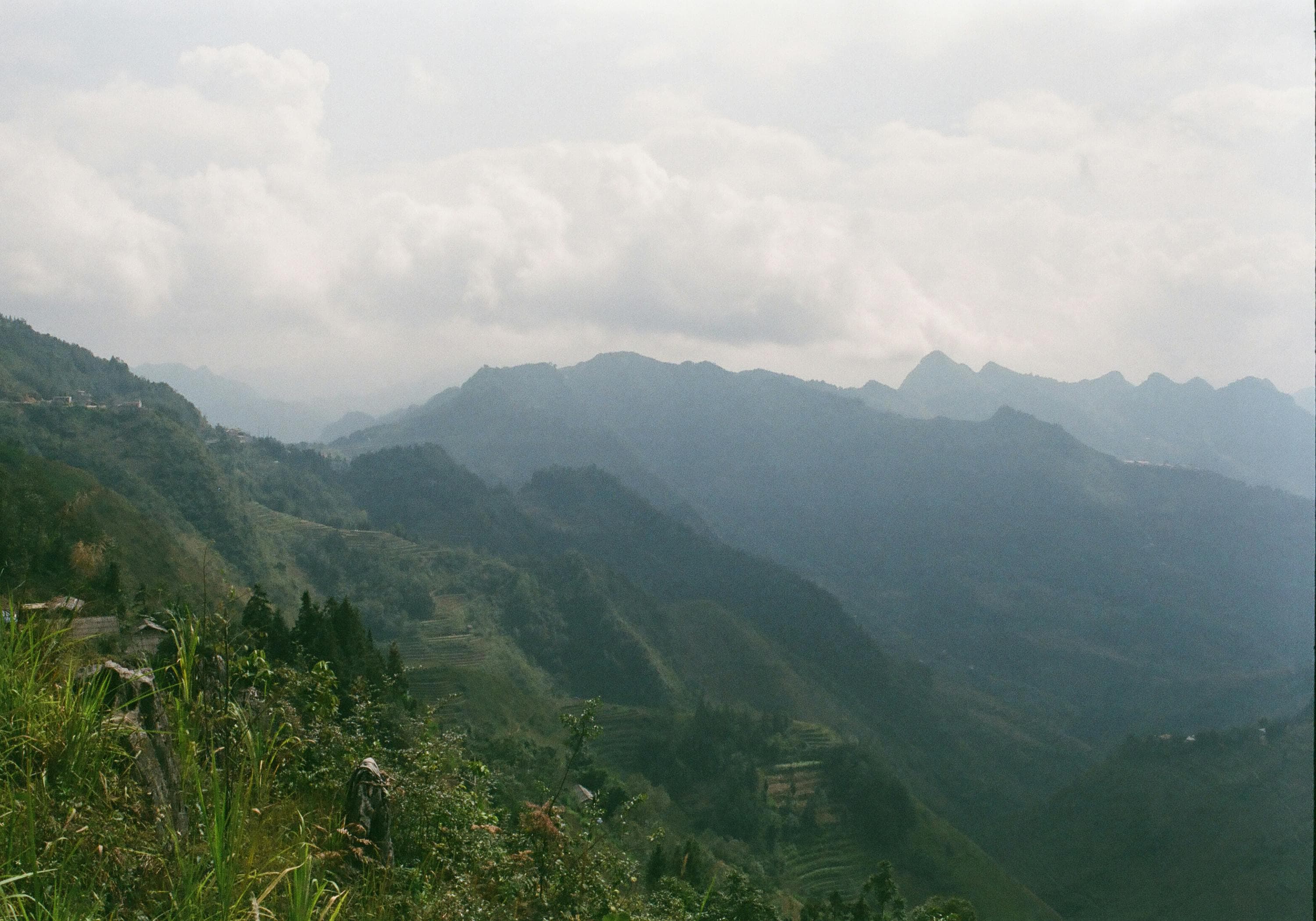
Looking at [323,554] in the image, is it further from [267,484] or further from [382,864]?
[382,864]

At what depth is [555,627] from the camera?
128 metres

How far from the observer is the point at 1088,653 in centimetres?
19250

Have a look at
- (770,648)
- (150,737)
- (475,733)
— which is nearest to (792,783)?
(475,733)

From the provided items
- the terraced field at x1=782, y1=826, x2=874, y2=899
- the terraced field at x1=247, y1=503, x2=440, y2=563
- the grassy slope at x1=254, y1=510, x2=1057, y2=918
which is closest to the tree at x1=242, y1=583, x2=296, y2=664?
the grassy slope at x1=254, y1=510, x2=1057, y2=918

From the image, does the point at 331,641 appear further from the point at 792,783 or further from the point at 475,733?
the point at 792,783

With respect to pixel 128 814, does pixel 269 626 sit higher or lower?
lower

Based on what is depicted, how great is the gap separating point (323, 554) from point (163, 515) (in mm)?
34759

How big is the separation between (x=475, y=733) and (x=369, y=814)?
57.6 metres

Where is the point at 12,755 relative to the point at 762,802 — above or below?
above

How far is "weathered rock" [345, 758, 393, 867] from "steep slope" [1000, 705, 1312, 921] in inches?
3211

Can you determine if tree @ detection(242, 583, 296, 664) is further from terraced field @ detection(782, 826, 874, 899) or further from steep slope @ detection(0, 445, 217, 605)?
terraced field @ detection(782, 826, 874, 899)

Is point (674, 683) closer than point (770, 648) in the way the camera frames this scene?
Yes

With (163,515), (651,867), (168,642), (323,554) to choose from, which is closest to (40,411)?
(163,515)

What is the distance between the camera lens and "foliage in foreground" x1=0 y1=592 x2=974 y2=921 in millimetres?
4141
